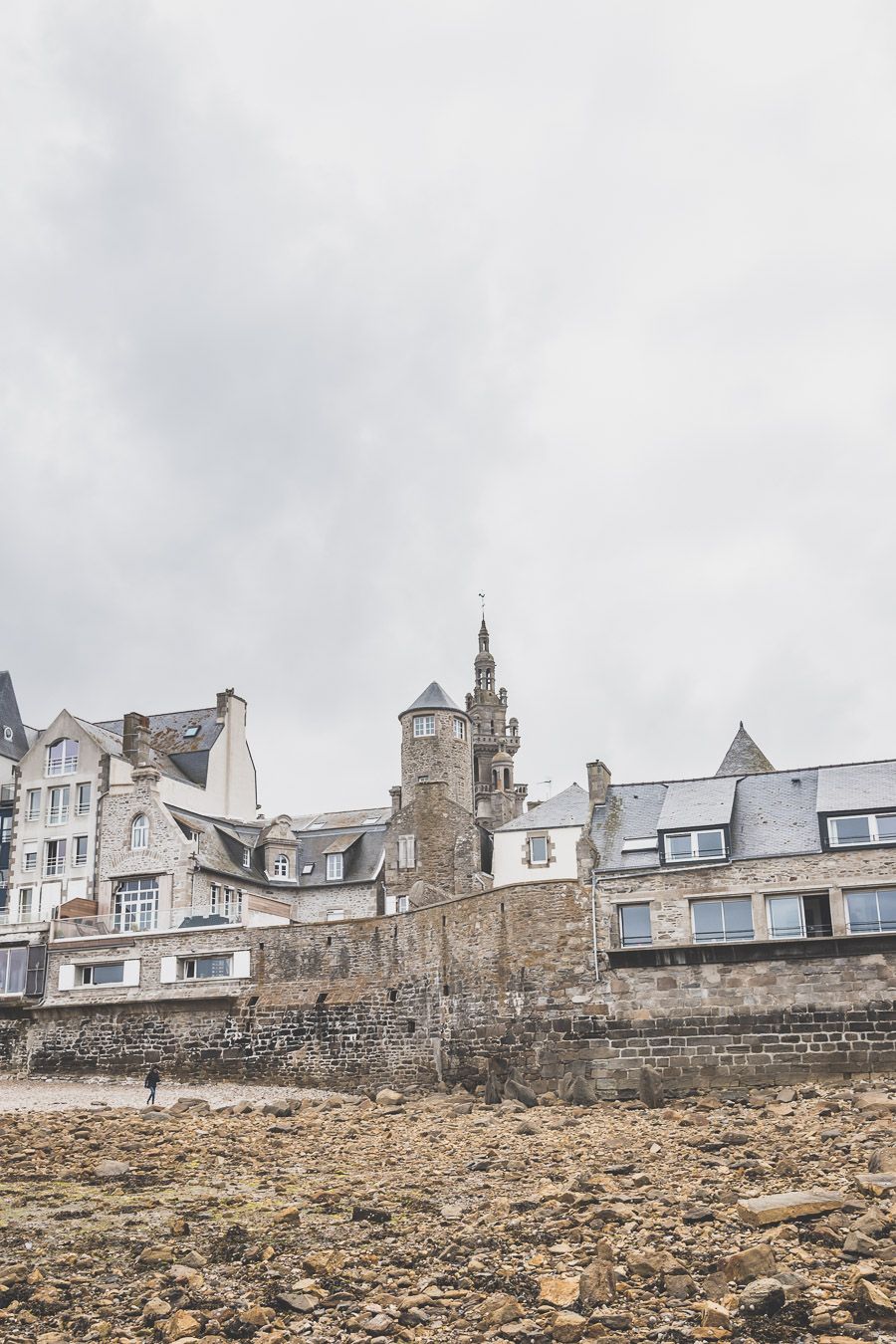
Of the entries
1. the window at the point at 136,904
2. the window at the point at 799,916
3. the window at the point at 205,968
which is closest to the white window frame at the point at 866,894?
the window at the point at 799,916

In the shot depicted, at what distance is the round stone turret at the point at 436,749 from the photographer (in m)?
52.8

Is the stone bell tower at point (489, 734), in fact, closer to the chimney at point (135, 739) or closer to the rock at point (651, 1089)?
the chimney at point (135, 739)

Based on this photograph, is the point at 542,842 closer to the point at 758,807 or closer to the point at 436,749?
the point at 436,749

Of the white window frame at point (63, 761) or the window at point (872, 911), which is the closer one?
the window at point (872, 911)

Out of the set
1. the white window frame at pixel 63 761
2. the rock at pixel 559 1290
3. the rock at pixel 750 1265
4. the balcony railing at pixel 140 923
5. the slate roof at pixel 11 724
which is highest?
the slate roof at pixel 11 724

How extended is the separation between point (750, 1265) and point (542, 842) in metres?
33.9

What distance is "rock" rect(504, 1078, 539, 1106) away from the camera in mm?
29547

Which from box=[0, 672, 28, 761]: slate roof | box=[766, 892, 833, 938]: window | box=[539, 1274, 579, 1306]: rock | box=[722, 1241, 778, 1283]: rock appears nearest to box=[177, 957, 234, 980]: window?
box=[766, 892, 833, 938]: window

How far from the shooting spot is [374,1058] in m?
35.1

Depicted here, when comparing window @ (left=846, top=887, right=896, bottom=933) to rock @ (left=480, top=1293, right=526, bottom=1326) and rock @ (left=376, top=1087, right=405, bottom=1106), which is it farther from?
rock @ (left=480, top=1293, right=526, bottom=1326)

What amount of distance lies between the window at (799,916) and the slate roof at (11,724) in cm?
3870

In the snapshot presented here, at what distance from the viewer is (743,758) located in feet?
154

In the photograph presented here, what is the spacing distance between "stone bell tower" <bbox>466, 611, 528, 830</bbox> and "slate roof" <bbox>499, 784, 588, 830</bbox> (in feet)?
86.7

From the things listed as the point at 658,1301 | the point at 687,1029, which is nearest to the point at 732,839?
the point at 687,1029
